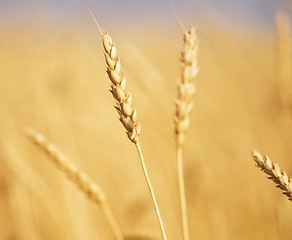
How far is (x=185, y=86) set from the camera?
559mm

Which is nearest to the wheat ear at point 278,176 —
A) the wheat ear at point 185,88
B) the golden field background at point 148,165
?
the wheat ear at point 185,88

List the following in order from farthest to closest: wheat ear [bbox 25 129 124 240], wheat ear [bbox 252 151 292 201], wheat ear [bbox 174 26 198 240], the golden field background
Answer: the golden field background, wheat ear [bbox 25 129 124 240], wheat ear [bbox 174 26 198 240], wheat ear [bbox 252 151 292 201]

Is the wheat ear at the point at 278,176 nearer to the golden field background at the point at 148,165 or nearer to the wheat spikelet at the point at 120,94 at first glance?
the wheat spikelet at the point at 120,94

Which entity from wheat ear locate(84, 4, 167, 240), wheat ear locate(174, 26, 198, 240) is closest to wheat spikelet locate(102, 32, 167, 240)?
wheat ear locate(84, 4, 167, 240)

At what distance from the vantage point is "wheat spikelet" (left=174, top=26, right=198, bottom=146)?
1.83 feet

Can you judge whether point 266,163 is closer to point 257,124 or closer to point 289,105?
point 289,105

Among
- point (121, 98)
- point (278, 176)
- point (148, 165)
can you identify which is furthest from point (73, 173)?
point (148, 165)

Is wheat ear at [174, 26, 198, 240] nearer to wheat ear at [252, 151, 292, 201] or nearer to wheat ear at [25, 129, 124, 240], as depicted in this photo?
wheat ear at [252, 151, 292, 201]

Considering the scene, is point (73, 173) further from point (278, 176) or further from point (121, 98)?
point (278, 176)

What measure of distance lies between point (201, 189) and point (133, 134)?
1.05 metres

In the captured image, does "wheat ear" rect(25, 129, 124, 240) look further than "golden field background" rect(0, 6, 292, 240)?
No

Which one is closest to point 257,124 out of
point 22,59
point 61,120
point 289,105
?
point 289,105

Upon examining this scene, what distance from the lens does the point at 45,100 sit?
1.81 meters

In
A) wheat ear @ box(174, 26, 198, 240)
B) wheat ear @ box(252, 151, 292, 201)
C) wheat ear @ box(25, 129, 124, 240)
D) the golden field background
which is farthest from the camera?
the golden field background
